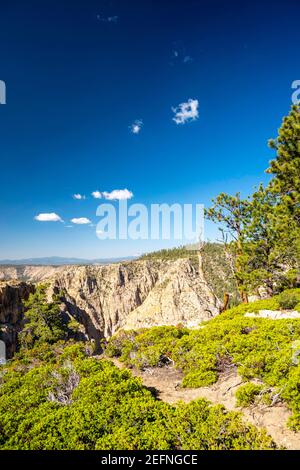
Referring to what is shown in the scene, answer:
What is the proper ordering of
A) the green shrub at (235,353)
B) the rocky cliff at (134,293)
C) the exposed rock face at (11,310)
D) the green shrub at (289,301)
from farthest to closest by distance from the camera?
the rocky cliff at (134,293) < the exposed rock face at (11,310) < the green shrub at (289,301) < the green shrub at (235,353)

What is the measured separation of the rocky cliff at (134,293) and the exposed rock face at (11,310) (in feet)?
63.7

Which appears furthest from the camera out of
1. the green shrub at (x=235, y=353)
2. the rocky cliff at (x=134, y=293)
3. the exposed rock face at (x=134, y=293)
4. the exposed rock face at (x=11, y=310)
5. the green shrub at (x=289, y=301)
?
the exposed rock face at (x=134, y=293)

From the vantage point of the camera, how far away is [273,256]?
16422mm

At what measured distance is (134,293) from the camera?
291 ft

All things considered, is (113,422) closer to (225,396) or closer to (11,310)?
(225,396)

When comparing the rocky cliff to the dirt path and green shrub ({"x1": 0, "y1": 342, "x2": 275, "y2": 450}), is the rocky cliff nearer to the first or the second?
the dirt path

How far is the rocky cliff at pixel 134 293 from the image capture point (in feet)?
231

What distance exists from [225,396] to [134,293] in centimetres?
8389

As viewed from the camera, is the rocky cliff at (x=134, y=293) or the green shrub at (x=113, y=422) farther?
the rocky cliff at (x=134, y=293)

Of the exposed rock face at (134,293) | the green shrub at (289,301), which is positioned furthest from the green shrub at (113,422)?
the exposed rock face at (134,293)

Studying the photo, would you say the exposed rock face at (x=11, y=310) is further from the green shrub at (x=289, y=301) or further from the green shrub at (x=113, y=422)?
the green shrub at (x=289, y=301)

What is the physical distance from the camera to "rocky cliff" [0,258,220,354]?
→ 70.4 m

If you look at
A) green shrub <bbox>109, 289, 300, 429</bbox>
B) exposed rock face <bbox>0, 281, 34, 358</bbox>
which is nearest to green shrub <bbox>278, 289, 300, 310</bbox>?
green shrub <bbox>109, 289, 300, 429</bbox>

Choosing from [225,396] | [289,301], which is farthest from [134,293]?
[225,396]
